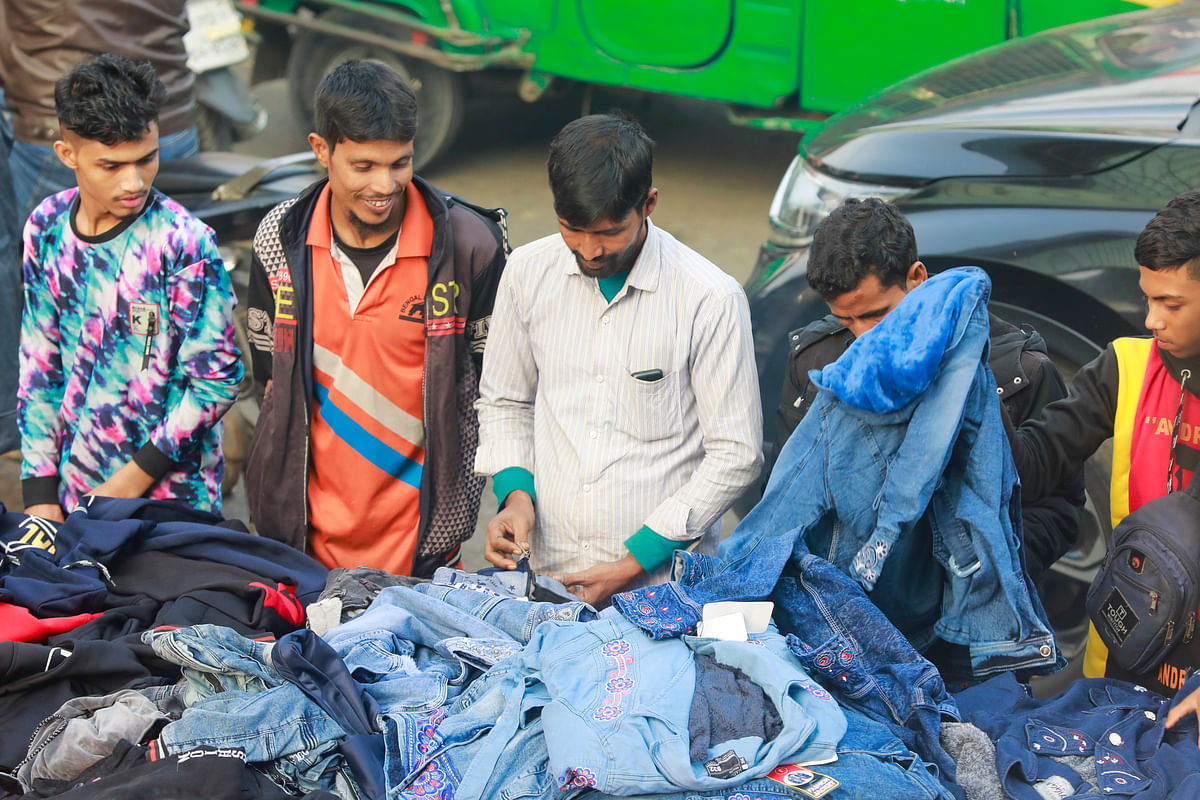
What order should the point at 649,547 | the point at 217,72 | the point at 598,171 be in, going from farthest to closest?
the point at 217,72
the point at 649,547
the point at 598,171

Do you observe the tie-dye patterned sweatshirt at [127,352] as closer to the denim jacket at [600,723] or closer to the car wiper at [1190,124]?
the denim jacket at [600,723]

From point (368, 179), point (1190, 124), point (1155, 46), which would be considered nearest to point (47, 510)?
point (368, 179)

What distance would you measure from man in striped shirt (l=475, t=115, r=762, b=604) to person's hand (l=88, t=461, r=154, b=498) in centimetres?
92

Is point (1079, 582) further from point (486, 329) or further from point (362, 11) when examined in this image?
point (362, 11)

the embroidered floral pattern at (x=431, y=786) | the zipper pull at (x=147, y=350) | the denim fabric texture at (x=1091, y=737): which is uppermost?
the zipper pull at (x=147, y=350)

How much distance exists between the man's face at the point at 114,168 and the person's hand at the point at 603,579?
143 centimetres

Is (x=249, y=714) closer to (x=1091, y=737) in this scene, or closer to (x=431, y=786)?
(x=431, y=786)

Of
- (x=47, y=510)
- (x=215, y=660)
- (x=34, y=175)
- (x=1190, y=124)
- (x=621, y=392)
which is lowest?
(x=47, y=510)

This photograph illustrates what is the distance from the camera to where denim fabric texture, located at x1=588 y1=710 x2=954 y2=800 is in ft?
5.50

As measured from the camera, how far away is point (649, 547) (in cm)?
251

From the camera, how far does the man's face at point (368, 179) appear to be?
2.63 metres

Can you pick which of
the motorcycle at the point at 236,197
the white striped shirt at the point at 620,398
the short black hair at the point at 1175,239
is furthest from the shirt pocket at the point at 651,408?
the motorcycle at the point at 236,197

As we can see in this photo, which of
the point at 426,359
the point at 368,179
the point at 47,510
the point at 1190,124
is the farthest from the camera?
the point at 1190,124

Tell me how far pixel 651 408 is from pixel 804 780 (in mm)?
1022
